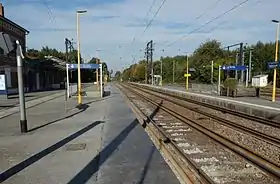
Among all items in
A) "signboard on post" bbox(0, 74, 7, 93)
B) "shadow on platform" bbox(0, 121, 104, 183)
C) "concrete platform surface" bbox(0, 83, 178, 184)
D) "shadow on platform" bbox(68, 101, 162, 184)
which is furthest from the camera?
"signboard on post" bbox(0, 74, 7, 93)

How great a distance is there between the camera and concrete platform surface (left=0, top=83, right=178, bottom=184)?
697cm

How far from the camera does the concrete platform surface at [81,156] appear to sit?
22.9 feet

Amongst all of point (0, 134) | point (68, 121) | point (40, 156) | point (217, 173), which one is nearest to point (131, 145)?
point (40, 156)

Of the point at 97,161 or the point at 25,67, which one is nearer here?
the point at 97,161

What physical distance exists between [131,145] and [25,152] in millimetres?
2879

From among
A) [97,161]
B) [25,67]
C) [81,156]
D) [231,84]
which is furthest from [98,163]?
[25,67]

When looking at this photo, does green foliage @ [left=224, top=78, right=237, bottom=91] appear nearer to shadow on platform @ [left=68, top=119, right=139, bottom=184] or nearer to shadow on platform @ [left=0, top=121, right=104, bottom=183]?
shadow on platform @ [left=68, top=119, right=139, bottom=184]

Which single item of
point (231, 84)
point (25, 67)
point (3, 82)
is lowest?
point (231, 84)

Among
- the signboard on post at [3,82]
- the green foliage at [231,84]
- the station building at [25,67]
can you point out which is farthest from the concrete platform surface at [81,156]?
the green foliage at [231,84]

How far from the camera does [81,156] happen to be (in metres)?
8.78

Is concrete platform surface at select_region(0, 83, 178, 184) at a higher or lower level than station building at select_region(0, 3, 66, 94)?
lower

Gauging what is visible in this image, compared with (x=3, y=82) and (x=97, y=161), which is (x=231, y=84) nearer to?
(x=3, y=82)

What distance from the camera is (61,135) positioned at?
1208 centimetres

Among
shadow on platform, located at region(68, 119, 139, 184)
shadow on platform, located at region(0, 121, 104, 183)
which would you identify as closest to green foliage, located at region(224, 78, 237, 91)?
shadow on platform, located at region(68, 119, 139, 184)
